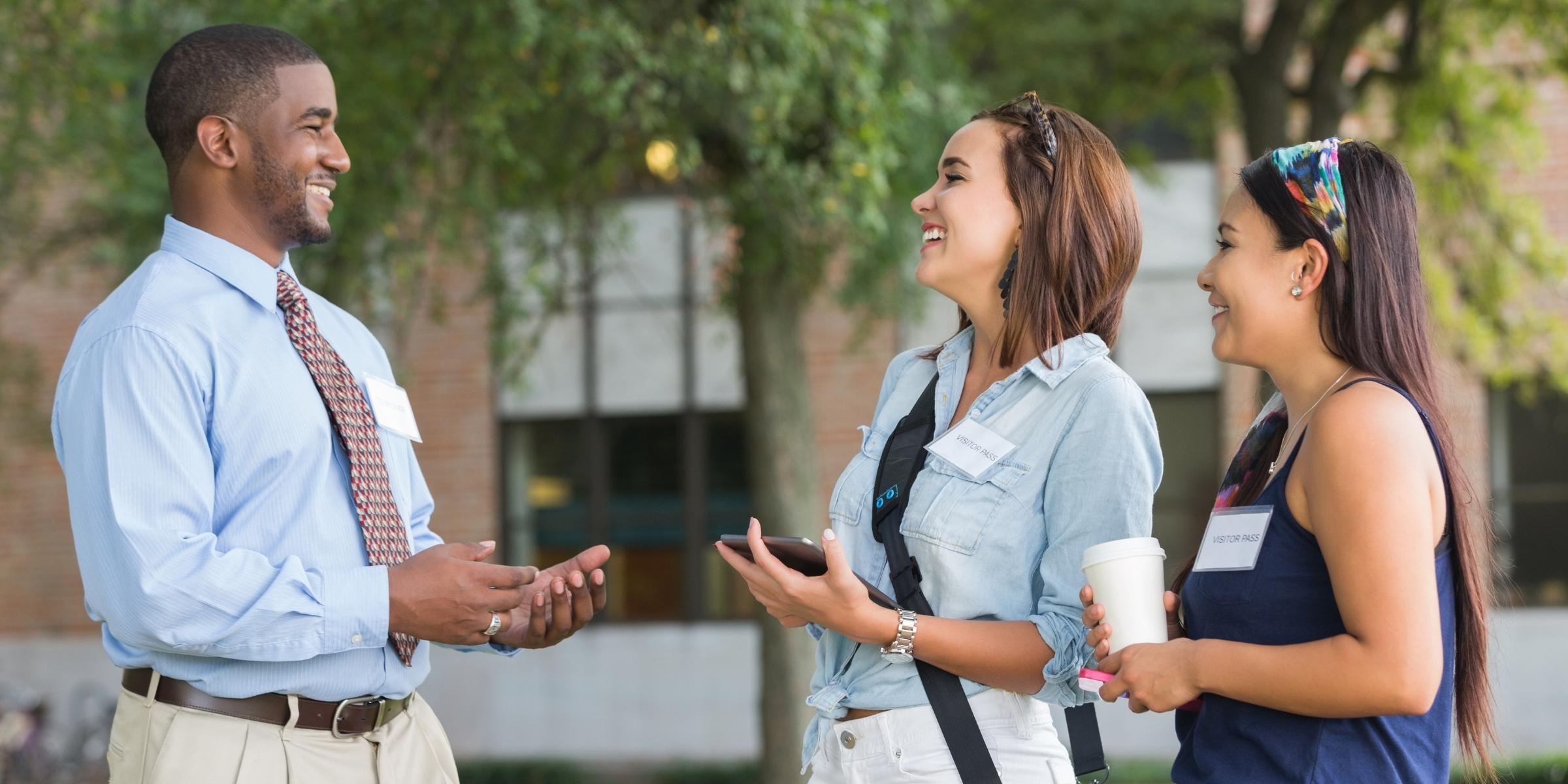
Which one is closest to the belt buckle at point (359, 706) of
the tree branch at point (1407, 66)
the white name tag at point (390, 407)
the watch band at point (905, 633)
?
the white name tag at point (390, 407)

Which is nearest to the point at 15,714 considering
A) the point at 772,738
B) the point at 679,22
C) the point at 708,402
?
the point at 708,402

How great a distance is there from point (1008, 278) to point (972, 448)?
1.10 ft

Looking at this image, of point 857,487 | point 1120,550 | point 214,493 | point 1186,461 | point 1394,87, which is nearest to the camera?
point 1120,550

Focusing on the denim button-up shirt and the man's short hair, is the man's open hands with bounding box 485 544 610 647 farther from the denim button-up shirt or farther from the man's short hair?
the man's short hair

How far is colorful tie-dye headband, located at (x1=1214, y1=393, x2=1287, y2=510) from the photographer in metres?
2.18

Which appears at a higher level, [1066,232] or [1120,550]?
[1066,232]

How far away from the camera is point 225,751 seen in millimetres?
2170

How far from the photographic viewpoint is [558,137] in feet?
25.0

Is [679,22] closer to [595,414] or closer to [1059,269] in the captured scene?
[1059,269]

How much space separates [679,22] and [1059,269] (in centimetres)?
437

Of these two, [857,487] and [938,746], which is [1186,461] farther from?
[938,746]

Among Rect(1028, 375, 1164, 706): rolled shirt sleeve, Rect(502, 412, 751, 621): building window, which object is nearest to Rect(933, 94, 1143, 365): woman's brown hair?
Rect(1028, 375, 1164, 706): rolled shirt sleeve

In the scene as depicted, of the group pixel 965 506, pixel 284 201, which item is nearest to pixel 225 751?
pixel 284 201

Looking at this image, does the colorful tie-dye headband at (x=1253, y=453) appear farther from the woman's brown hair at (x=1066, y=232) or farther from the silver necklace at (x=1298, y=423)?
the woman's brown hair at (x=1066, y=232)
